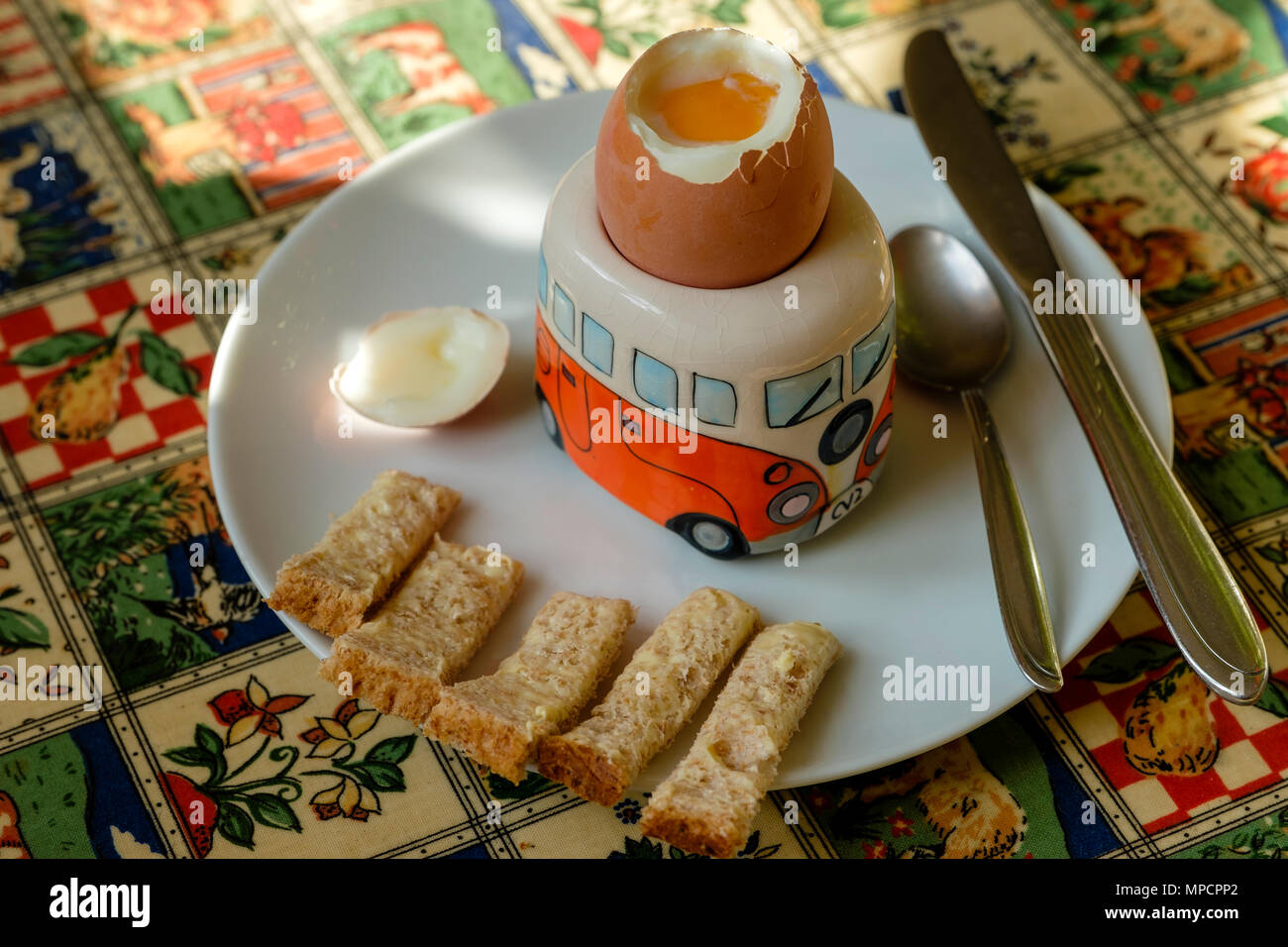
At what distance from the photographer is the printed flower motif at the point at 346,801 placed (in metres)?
0.79

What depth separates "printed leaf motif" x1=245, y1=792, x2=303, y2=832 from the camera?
791 millimetres

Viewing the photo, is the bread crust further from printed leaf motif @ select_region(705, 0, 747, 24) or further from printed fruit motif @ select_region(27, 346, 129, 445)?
printed leaf motif @ select_region(705, 0, 747, 24)

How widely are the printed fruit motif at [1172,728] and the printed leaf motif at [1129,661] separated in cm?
1

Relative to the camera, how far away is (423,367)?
904 mm

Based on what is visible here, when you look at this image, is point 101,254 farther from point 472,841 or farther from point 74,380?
point 472,841

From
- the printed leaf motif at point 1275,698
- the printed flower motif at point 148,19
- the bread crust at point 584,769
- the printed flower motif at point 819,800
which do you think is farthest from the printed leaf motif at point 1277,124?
the printed flower motif at point 148,19

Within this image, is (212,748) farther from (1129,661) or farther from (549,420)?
(1129,661)

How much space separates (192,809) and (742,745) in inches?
13.8

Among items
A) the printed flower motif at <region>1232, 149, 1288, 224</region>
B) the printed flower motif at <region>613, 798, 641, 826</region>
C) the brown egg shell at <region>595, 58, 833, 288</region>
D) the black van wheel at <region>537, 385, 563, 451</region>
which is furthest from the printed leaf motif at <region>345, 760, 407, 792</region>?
the printed flower motif at <region>1232, 149, 1288, 224</region>

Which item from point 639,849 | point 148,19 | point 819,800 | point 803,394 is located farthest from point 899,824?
point 148,19

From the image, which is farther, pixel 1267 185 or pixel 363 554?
pixel 1267 185

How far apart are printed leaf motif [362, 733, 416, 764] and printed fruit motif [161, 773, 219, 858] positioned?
99mm
